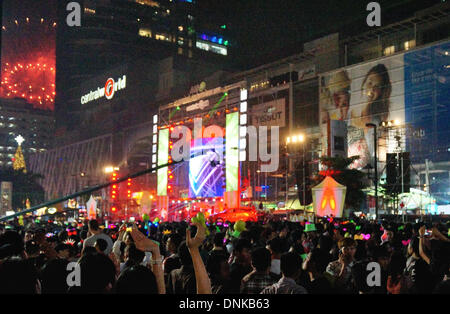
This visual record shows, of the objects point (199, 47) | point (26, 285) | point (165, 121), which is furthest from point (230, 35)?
point (26, 285)

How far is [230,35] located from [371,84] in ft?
224

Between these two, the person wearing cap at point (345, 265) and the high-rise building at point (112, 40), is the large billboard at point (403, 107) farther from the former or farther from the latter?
the high-rise building at point (112, 40)

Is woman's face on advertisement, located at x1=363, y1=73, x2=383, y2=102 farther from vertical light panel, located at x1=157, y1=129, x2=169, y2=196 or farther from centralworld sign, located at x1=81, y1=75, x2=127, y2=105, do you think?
centralworld sign, located at x1=81, y1=75, x2=127, y2=105

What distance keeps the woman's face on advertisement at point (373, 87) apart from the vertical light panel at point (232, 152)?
11.9 meters

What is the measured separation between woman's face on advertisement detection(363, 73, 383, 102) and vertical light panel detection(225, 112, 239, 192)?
39.0 ft

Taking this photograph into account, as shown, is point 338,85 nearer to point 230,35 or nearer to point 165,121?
point 165,121

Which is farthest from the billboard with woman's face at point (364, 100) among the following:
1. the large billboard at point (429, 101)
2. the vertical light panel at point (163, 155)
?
the vertical light panel at point (163, 155)

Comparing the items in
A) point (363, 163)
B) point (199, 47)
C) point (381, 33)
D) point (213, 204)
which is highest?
point (199, 47)

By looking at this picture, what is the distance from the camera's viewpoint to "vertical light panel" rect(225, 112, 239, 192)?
4200cm

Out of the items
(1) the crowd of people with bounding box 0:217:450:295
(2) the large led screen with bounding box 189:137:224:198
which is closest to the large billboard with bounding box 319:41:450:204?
(2) the large led screen with bounding box 189:137:224:198

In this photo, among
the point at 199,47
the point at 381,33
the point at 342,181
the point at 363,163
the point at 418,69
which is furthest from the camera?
the point at 199,47

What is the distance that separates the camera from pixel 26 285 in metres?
4.29

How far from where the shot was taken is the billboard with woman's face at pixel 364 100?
42334mm

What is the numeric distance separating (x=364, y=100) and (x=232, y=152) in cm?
1282
